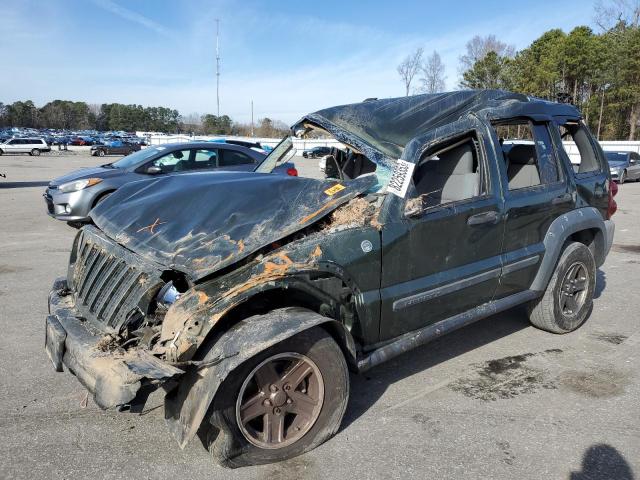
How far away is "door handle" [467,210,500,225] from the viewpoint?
362cm

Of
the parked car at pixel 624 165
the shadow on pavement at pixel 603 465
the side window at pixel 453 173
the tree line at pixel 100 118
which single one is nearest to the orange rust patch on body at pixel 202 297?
the side window at pixel 453 173

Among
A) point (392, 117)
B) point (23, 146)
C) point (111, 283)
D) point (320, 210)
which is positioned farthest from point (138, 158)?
point (23, 146)

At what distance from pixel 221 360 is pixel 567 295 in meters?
3.50

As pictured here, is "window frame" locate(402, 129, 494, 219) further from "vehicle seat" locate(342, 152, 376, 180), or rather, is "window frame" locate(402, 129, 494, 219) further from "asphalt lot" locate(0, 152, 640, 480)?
"asphalt lot" locate(0, 152, 640, 480)

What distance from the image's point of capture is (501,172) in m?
3.91

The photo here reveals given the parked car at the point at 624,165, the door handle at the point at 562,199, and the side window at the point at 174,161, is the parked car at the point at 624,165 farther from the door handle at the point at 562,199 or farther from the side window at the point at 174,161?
the door handle at the point at 562,199

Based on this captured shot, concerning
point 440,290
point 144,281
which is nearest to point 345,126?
point 440,290

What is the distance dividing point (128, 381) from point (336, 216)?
146cm

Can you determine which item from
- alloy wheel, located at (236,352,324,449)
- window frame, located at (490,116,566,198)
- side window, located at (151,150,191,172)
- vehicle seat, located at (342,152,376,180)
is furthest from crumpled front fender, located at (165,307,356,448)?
side window, located at (151,150,191,172)

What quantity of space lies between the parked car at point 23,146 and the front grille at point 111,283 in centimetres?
4429

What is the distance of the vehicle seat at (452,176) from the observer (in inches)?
153

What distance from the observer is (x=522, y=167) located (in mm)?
4832

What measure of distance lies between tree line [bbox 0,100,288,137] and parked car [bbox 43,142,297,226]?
106 m

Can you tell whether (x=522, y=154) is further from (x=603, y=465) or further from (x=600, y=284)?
(x=603, y=465)
